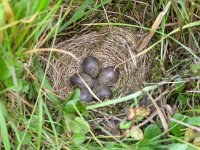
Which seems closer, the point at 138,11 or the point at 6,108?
the point at 6,108

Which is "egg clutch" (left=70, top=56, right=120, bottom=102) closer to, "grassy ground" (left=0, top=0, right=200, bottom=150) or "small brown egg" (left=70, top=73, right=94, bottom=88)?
"small brown egg" (left=70, top=73, right=94, bottom=88)

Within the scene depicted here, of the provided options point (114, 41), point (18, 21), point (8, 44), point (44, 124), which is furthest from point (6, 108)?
point (114, 41)

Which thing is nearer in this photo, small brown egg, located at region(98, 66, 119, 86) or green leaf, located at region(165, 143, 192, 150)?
green leaf, located at region(165, 143, 192, 150)

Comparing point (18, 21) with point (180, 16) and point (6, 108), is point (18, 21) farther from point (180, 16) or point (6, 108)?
point (180, 16)

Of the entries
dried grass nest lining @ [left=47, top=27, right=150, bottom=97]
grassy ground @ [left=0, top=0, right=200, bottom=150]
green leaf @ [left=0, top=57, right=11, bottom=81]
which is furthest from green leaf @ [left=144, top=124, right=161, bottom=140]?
green leaf @ [left=0, top=57, right=11, bottom=81]

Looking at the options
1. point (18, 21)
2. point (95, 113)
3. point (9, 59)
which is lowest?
point (95, 113)

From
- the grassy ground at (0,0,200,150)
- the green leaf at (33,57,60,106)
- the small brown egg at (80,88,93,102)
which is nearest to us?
the grassy ground at (0,0,200,150)

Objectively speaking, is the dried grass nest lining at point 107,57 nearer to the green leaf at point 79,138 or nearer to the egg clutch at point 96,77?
the egg clutch at point 96,77
